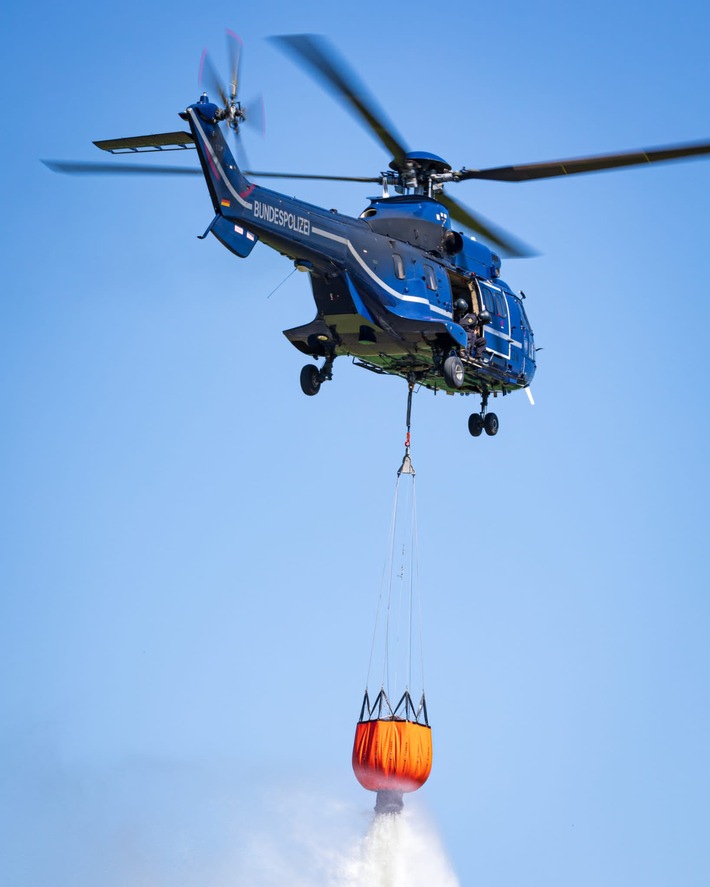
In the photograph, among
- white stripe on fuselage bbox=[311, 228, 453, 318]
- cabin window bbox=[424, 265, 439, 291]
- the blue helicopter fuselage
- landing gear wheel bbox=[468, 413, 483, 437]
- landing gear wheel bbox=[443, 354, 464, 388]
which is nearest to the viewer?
the blue helicopter fuselage

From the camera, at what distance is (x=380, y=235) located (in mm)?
31453

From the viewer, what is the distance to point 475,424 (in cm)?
3381

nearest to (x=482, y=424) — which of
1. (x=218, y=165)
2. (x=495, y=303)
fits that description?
(x=495, y=303)

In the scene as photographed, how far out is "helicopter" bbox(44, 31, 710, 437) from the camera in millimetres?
28359

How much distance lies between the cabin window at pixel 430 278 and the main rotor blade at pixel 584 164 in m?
2.12

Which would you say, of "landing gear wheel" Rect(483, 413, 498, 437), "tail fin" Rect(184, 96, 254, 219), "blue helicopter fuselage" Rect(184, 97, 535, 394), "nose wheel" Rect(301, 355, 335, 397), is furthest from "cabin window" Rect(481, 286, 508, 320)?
"tail fin" Rect(184, 96, 254, 219)

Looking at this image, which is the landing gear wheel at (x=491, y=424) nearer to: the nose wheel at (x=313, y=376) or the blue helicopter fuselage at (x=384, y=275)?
the blue helicopter fuselage at (x=384, y=275)

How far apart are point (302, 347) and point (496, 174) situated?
4.73m

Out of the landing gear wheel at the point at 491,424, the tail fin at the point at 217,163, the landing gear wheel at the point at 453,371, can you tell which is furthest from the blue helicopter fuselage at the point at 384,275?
the landing gear wheel at the point at 491,424

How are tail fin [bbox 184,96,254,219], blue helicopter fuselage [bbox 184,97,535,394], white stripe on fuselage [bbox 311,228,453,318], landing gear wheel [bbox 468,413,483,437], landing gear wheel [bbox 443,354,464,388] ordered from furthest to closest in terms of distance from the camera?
landing gear wheel [bbox 468,413,483,437], landing gear wheel [bbox 443,354,464,388], white stripe on fuselage [bbox 311,228,453,318], blue helicopter fuselage [bbox 184,97,535,394], tail fin [bbox 184,96,254,219]

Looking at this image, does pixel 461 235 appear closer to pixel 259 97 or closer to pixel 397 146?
pixel 397 146

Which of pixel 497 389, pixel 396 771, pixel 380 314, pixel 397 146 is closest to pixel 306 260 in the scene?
pixel 380 314

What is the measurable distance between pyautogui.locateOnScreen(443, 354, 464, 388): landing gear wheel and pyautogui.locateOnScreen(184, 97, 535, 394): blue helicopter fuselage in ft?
0.65

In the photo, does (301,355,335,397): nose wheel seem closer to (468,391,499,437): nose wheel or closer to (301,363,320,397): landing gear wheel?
(301,363,320,397): landing gear wheel
